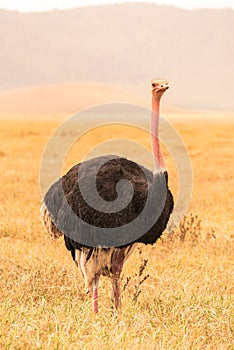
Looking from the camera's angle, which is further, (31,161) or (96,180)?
(31,161)

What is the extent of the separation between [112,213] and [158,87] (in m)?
1.34

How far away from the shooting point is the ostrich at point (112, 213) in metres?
6.28

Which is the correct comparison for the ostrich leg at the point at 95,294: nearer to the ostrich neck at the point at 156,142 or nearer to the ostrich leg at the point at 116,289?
the ostrich leg at the point at 116,289

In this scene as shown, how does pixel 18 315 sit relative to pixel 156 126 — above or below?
below

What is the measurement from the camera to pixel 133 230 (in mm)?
6258

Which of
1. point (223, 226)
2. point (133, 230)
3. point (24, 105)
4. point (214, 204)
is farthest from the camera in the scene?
point (24, 105)

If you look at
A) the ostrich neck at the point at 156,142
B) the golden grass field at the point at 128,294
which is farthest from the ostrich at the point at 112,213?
the golden grass field at the point at 128,294

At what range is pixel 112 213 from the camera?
6238 millimetres

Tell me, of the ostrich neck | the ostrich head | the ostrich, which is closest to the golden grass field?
the ostrich

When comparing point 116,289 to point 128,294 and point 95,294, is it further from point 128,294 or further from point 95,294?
point 128,294

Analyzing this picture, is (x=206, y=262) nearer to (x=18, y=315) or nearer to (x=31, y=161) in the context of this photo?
(x=18, y=315)

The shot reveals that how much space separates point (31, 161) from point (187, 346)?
18245 millimetres

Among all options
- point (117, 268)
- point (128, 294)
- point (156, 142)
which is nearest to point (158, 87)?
point (156, 142)

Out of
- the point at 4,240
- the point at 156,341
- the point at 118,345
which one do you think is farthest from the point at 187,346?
the point at 4,240
